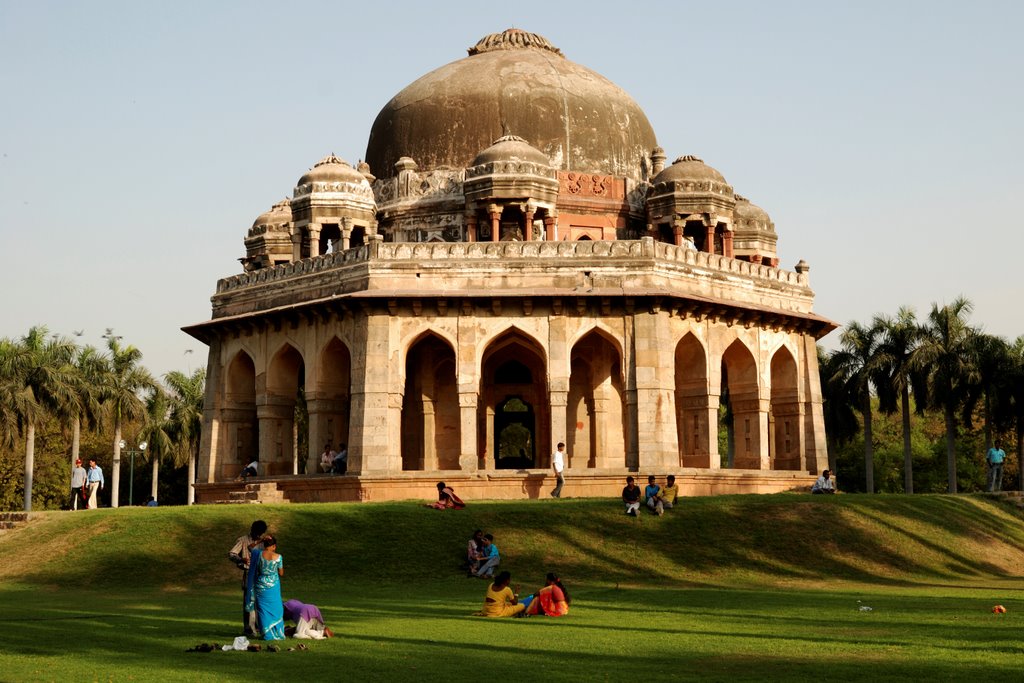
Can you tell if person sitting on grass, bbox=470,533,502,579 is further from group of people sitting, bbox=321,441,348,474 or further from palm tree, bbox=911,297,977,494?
palm tree, bbox=911,297,977,494

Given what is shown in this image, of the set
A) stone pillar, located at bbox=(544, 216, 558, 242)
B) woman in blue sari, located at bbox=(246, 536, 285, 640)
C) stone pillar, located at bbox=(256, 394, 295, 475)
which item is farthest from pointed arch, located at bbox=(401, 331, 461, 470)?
woman in blue sari, located at bbox=(246, 536, 285, 640)

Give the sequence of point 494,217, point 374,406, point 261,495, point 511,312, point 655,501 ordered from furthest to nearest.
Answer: point 494,217 < point 511,312 < point 261,495 < point 374,406 < point 655,501

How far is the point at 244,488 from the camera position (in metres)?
35.0

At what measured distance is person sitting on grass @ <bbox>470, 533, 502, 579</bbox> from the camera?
2252 centimetres

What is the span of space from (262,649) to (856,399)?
3732 centimetres

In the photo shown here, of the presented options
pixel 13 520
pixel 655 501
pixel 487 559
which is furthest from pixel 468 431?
pixel 13 520

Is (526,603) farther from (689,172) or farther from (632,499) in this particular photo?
(689,172)

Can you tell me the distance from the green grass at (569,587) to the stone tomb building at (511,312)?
5835 millimetres

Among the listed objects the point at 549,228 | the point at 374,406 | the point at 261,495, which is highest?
the point at 549,228

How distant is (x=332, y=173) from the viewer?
120 feet

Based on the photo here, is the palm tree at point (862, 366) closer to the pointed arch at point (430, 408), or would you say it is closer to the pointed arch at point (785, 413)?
the pointed arch at point (785, 413)

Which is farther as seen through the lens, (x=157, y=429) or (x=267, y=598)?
(x=157, y=429)

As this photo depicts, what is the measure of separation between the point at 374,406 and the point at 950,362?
20.4m

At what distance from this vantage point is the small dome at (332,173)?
→ 36.4 meters
